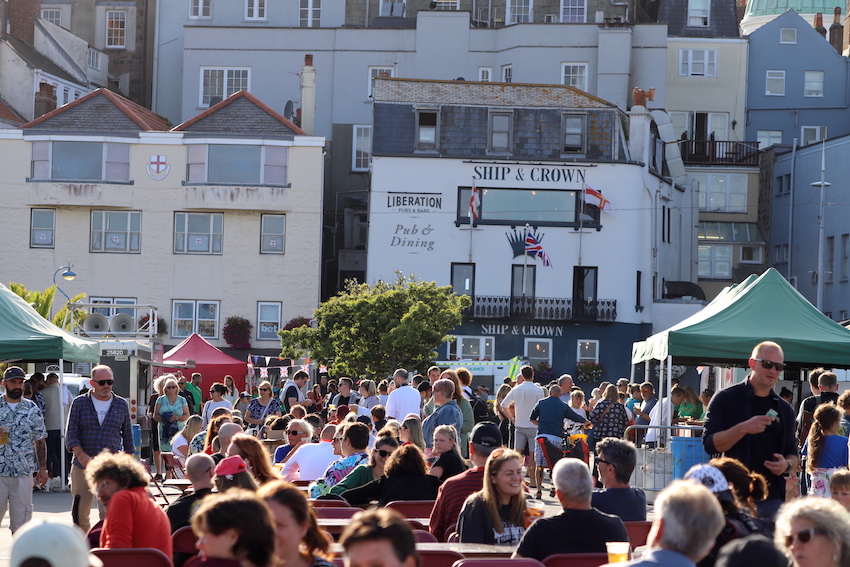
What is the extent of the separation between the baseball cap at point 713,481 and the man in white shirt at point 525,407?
13848 mm

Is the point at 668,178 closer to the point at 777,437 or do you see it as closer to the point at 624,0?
the point at 624,0

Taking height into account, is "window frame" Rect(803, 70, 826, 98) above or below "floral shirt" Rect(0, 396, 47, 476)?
above

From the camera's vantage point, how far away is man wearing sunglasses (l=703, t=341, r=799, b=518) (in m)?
9.19

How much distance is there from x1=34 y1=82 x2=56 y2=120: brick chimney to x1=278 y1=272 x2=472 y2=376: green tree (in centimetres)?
1880

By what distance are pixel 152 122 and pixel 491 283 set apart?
14937mm

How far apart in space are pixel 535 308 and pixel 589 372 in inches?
123

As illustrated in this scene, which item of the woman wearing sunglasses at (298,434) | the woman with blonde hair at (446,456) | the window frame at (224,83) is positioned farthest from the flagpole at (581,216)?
the woman with blonde hair at (446,456)

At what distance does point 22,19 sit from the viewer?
5959 cm

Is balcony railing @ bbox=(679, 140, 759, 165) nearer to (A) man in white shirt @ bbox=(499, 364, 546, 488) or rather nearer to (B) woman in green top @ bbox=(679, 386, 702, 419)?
(B) woman in green top @ bbox=(679, 386, 702, 419)

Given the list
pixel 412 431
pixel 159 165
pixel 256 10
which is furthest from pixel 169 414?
pixel 256 10

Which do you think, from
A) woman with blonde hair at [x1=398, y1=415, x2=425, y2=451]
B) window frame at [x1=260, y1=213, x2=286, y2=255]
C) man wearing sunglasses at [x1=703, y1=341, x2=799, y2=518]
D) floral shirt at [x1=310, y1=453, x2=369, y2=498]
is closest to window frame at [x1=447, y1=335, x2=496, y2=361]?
window frame at [x1=260, y1=213, x2=286, y2=255]

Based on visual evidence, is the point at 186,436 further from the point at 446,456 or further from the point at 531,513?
the point at 531,513

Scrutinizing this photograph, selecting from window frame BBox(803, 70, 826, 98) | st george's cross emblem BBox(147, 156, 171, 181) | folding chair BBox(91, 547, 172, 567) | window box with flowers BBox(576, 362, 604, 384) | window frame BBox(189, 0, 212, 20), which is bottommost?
window box with flowers BBox(576, 362, 604, 384)

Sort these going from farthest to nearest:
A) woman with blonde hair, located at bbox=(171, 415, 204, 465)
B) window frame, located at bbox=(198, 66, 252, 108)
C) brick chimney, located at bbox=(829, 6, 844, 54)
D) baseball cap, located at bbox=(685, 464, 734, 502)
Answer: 1. brick chimney, located at bbox=(829, 6, 844, 54)
2. window frame, located at bbox=(198, 66, 252, 108)
3. woman with blonde hair, located at bbox=(171, 415, 204, 465)
4. baseball cap, located at bbox=(685, 464, 734, 502)
